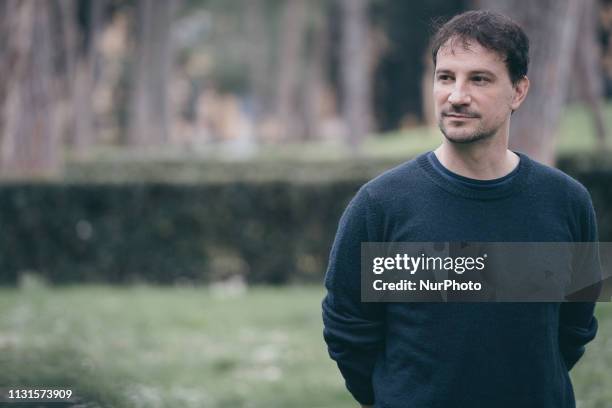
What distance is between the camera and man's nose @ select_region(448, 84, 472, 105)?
2.61 meters

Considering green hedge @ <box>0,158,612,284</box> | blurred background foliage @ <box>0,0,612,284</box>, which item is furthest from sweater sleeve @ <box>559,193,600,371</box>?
green hedge @ <box>0,158,612,284</box>

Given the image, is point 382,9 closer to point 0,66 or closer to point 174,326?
point 0,66

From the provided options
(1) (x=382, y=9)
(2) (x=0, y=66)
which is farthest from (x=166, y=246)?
(1) (x=382, y=9)

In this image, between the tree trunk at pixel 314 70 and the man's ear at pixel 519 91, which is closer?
the man's ear at pixel 519 91

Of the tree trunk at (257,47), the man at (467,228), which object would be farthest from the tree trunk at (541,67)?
the tree trunk at (257,47)

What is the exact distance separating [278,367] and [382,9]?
30.5 metres

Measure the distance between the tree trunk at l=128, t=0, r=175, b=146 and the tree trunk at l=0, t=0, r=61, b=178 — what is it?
17.2 metres

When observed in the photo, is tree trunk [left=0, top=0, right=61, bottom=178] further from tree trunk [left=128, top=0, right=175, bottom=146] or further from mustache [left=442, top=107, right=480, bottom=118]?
tree trunk [left=128, top=0, right=175, bottom=146]

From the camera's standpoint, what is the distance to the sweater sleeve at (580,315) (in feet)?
9.21

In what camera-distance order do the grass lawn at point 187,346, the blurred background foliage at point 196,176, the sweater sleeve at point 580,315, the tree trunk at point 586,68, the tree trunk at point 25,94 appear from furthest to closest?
the tree trunk at point 586,68 → the tree trunk at point 25,94 → the blurred background foliage at point 196,176 → the grass lawn at point 187,346 → the sweater sleeve at point 580,315

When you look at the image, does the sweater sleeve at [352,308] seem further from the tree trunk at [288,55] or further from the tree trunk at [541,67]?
the tree trunk at [288,55]

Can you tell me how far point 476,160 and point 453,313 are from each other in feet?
1.56

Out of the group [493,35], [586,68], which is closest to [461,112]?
[493,35]

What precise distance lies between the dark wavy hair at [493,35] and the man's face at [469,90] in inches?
0.7
